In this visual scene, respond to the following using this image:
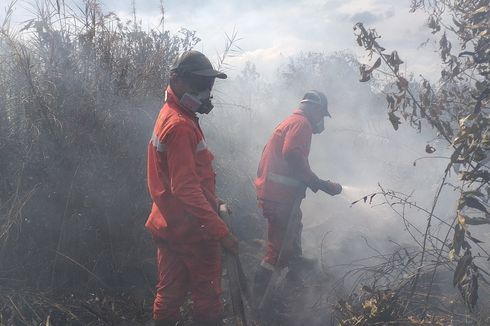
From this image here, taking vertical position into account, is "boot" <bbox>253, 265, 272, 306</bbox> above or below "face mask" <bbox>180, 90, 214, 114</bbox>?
below

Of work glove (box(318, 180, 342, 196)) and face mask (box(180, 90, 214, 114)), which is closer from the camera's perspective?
face mask (box(180, 90, 214, 114))

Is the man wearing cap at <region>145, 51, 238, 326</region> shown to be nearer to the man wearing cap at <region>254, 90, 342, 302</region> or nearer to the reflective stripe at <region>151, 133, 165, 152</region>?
the reflective stripe at <region>151, 133, 165, 152</region>

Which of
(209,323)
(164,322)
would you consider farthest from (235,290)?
(164,322)

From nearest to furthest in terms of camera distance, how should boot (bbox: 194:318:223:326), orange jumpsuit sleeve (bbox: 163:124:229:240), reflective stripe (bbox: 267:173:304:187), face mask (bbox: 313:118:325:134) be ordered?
orange jumpsuit sleeve (bbox: 163:124:229:240) < boot (bbox: 194:318:223:326) < reflective stripe (bbox: 267:173:304:187) < face mask (bbox: 313:118:325:134)

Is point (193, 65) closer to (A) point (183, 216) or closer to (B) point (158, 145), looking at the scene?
(B) point (158, 145)

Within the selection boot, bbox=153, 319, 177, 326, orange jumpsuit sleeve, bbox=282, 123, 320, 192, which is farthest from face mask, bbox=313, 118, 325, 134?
boot, bbox=153, 319, 177, 326

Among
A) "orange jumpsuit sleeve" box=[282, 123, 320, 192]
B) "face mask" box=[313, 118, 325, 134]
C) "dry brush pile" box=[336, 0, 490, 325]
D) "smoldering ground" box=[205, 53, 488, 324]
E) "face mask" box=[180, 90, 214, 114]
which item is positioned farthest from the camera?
"smoldering ground" box=[205, 53, 488, 324]

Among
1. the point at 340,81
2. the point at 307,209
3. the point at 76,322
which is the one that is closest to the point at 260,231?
the point at 307,209

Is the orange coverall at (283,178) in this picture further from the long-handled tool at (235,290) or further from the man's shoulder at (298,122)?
the long-handled tool at (235,290)

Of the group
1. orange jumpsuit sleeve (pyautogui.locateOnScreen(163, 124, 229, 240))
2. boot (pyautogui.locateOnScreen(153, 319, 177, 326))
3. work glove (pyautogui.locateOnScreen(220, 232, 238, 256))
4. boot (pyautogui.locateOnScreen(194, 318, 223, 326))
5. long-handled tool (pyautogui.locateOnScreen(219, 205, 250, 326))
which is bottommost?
boot (pyautogui.locateOnScreen(153, 319, 177, 326))

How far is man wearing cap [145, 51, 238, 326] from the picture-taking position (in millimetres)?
2684

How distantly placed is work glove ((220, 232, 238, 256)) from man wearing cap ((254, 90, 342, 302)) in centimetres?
145

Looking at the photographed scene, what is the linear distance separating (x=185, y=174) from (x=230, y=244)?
587 millimetres

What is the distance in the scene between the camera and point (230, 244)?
2844 mm
